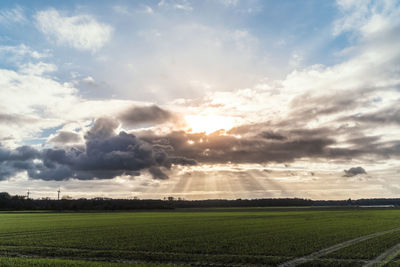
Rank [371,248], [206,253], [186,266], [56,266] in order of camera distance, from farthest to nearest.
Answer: [371,248] < [206,253] < [186,266] < [56,266]

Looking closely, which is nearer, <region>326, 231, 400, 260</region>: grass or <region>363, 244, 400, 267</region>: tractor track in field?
<region>363, 244, 400, 267</region>: tractor track in field

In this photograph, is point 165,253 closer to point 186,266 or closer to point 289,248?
point 186,266

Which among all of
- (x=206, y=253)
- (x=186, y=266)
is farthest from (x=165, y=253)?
(x=186, y=266)

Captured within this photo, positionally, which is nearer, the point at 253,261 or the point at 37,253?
the point at 253,261

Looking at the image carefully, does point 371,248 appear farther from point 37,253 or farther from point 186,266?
point 37,253

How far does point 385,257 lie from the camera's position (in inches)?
1291

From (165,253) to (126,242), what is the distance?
1077cm

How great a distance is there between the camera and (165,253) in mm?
35562

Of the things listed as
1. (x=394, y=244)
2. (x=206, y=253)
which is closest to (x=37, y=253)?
(x=206, y=253)

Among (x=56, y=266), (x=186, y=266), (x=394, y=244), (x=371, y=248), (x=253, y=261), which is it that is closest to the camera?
(x=56, y=266)

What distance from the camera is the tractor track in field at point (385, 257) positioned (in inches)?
1168

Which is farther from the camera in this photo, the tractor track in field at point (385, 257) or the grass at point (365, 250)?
the grass at point (365, 250)

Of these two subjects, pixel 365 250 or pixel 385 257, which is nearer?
pixel 385 257

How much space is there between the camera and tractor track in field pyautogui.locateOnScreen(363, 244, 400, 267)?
97.3 ft
